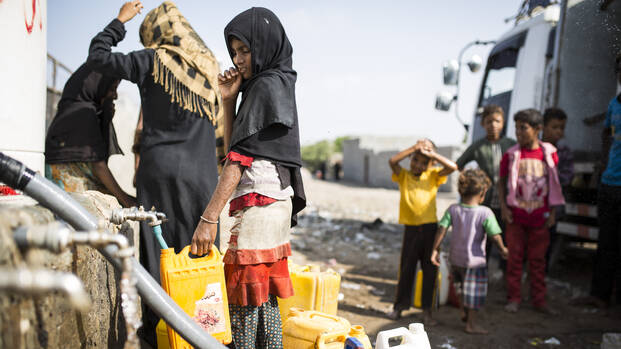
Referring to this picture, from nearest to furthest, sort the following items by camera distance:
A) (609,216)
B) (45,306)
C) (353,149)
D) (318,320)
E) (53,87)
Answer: (45,306) → (318,320) → (609,216) → (53,87) → (353,149)

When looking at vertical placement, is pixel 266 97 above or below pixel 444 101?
below

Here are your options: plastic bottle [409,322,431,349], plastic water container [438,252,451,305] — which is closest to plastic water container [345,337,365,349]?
plastic bottle [409,322,431,349]

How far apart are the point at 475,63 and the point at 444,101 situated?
2.04 ft

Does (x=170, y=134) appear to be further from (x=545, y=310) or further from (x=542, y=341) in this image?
(x=545, y=310)

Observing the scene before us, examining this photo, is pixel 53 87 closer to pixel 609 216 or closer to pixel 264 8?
pixel 264 8

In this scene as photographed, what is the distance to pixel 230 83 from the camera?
1.90 metres

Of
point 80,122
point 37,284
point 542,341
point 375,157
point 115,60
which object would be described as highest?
point 375,157

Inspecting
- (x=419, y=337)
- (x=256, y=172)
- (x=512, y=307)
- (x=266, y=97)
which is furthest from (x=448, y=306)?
(x=266, y=97)

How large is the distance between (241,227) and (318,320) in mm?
657

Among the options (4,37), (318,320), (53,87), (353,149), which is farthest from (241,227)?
(353,149)

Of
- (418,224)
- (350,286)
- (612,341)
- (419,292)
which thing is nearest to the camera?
(612,341)

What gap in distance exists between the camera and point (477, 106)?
5.88 metres

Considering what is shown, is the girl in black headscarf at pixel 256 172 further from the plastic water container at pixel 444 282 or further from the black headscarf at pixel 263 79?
the plastic water container at pixel 444 282

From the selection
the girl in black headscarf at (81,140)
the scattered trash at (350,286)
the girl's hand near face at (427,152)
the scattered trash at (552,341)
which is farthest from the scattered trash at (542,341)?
the girl in black headscarf at (81,140)
